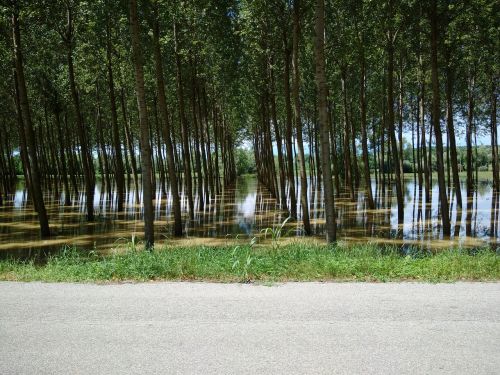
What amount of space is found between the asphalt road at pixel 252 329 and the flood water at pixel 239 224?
593 centimetres

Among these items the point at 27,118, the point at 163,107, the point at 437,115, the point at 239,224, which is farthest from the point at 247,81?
the point at 27,118

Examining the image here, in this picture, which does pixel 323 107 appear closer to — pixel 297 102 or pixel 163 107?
pixel 297 102

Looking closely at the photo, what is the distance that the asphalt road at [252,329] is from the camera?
4027 millimetres

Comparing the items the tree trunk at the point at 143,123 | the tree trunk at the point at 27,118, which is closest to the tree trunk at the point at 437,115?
the tree trunk at the point at 143,123

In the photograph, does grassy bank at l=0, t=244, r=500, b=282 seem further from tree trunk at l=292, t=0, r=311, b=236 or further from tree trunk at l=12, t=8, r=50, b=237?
tree trunk at l=12, t=8, r=50, b=237

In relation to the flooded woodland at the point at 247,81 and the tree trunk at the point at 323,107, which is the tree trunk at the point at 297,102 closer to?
the flooded woodland at the point at 247,81

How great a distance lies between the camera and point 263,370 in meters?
3.91

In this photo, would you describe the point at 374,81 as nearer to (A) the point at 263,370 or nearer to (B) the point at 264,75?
(B) the point at 264,75

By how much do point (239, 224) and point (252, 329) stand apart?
618 inches

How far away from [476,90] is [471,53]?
37.9 feet

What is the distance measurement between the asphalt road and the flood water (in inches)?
233

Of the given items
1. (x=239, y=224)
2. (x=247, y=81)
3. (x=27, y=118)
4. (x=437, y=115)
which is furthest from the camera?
(x=247, y=81)

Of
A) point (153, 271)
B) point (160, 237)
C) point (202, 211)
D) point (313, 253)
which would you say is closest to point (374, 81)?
point (202, 211)

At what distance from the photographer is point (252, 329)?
485cm
